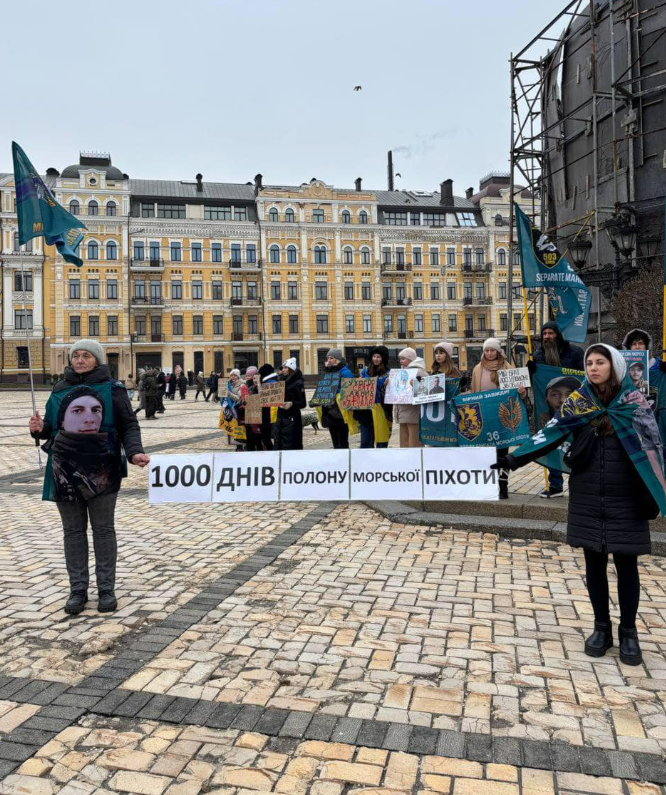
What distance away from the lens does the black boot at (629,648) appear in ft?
12.4

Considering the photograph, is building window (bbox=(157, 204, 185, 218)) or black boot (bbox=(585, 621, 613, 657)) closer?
black boot (bbox=(585, 621, 613, 657))

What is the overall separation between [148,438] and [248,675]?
13161 mm

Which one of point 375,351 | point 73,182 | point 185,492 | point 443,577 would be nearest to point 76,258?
point 375,351

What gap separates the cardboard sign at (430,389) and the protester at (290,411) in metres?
2.16

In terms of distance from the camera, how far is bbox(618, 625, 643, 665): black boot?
3.79m

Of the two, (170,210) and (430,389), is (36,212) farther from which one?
(170,210)

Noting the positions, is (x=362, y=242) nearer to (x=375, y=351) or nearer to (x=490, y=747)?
(x=375, y=351)

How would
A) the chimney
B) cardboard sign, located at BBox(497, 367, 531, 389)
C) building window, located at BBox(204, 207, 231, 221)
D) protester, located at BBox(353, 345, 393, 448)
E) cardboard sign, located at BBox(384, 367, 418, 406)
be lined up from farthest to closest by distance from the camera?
1. the chimney
2. building window, located at BBox(204, 207, 231, 221)
3. protester, located at BBox(353, 345, 393, 448)
4. cardboard sign, located at BBox(384, 367, 418, 406)
5. cardboard sign, located at BBox(497, 367, 531, 389)

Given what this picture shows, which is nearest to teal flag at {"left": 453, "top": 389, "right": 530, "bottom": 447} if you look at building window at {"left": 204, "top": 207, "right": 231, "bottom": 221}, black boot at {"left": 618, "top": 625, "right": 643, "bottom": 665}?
black boot at {"left": 618, "top": 625, "right": 643, "bottom": 665}

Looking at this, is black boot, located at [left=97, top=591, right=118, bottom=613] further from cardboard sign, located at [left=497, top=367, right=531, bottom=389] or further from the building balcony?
the building balcony

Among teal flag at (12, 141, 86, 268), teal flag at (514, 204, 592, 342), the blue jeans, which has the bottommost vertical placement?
the blue jeans

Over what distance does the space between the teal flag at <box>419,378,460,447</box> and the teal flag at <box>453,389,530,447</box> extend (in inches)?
5.4

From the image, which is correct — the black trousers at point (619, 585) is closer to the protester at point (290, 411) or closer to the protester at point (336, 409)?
the protester at point (336, 409)

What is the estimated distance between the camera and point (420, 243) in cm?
6234
